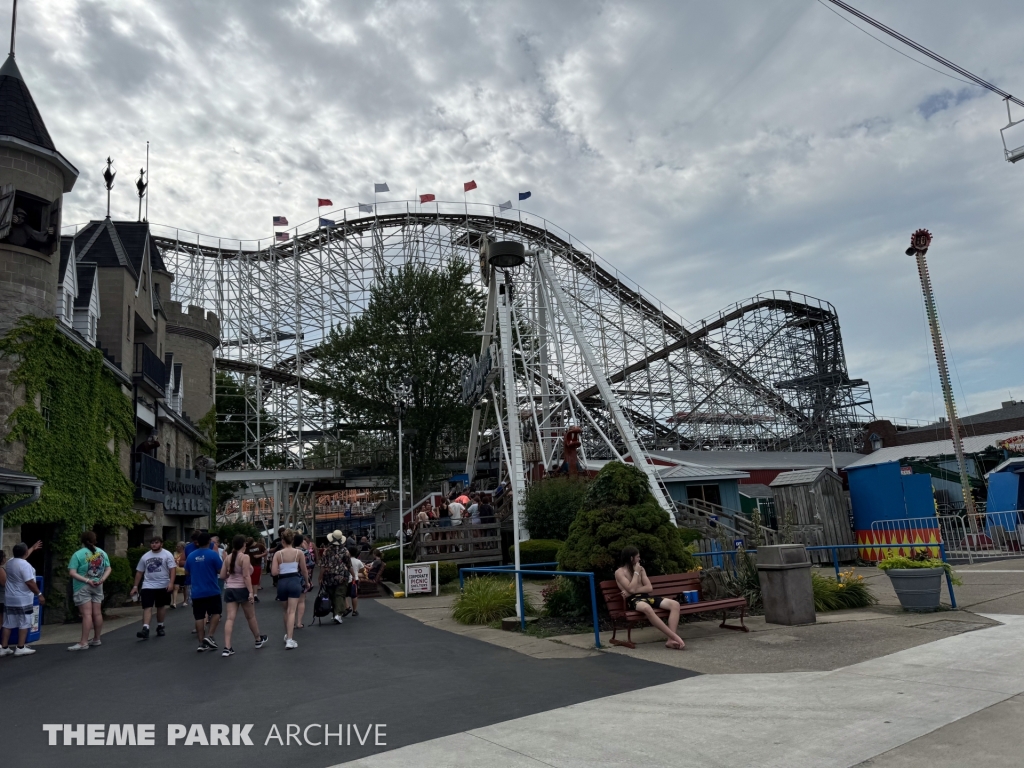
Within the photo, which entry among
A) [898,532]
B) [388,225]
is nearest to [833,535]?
[898,532]

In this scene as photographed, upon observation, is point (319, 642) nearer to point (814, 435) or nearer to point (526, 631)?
point (526, 631)

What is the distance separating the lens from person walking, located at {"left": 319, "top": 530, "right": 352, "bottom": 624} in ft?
42.8

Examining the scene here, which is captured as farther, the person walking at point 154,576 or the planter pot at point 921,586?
the person walking at point 154,576

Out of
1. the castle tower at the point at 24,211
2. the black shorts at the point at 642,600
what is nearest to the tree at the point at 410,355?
the castle tower at the point at 24,211

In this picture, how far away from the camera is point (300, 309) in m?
39.1

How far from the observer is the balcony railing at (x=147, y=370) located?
20789 millimetres

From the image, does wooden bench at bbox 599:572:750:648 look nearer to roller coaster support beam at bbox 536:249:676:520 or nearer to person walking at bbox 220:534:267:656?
person walking at bbox 220:534:267:656

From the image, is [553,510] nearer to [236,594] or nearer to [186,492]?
[236,594]

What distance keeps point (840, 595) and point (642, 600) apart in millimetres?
3981

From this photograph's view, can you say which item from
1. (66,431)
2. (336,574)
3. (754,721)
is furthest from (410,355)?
(754,721)

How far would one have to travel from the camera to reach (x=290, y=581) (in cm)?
1023

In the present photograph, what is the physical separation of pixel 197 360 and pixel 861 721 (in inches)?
1218

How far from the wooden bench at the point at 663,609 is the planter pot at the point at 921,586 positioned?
237 centimetres

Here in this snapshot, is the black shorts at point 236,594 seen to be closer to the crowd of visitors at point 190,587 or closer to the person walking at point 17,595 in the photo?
the crowd of visitors at point 190,587
